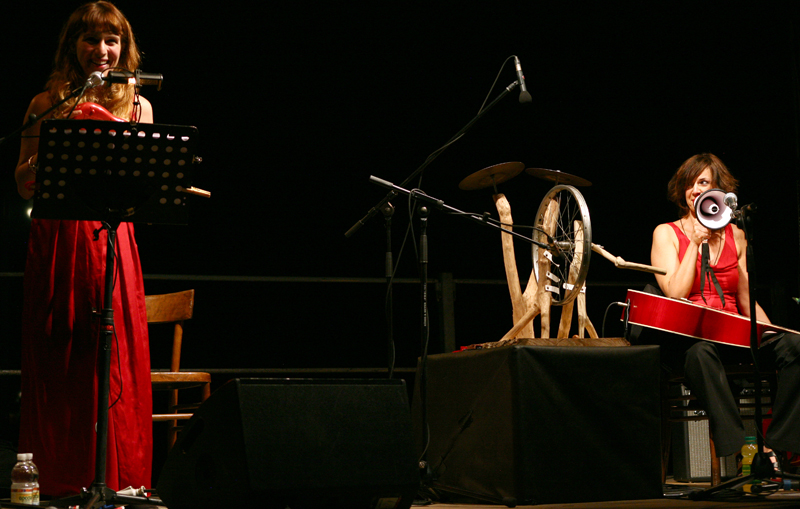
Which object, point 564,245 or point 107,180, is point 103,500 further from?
point 564,245

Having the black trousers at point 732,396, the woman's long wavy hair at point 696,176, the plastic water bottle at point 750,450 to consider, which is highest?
the woman's long wavy hair at point 696,176

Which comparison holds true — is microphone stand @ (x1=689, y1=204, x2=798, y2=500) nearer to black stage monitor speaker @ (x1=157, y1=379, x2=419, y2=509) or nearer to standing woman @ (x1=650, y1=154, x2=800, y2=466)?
standing woman @ (x1=650, y1=154, x2=800, y2=466)

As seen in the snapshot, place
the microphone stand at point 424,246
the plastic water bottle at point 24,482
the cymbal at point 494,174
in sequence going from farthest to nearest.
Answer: the cymbal at point 494,174, the microphone stand at point 424,246, the plastic water bottle at point 24,482

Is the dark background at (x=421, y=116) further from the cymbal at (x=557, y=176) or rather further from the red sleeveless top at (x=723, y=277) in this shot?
the cymbal at (x=557, y=176)

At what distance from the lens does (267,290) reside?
492 centimetres

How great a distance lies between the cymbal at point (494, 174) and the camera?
2.54 metres

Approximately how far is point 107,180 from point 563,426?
1364 millimetres

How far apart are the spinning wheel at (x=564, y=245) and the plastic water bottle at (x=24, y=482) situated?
60.8 inches

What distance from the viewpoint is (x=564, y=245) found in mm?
2379

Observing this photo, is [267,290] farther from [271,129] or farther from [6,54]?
[6,54]

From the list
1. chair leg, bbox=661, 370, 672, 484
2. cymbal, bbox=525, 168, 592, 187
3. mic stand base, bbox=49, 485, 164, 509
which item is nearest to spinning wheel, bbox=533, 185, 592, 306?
cymbal, bbox=525, 168, 592, 187

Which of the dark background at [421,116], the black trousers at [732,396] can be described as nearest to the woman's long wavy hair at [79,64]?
the dark background at [421,116]

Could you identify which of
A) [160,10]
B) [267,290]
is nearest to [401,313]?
[267,290]

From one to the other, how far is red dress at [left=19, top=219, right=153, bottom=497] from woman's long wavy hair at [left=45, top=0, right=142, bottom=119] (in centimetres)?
36
